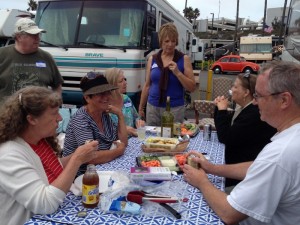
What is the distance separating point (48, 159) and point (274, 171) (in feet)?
4.02

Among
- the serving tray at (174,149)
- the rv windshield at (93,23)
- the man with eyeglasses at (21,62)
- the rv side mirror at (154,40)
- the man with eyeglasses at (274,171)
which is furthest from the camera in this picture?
the rv windshield at (93,23)

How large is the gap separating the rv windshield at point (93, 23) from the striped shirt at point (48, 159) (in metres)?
4.20

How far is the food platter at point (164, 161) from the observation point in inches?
88.7

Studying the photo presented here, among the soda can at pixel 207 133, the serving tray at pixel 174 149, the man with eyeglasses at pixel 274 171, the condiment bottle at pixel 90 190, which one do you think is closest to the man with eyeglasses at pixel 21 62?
the serving tray at pixel 174 149

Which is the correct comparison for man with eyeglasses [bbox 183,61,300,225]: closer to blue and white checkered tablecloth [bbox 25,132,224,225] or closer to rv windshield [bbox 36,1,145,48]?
blue and white checkered tablecloth [bbox 25,132,224,225]

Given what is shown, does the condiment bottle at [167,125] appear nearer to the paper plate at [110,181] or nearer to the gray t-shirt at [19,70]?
the paper plate at [110,181]

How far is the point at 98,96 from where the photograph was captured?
99.8 inches

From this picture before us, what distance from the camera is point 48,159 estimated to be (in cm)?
189

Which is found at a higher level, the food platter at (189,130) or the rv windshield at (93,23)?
the rv windshield at (93,23)

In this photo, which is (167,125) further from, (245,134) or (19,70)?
(19,70)

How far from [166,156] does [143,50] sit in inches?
151

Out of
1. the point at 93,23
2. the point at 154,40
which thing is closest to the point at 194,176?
the point at 154,40

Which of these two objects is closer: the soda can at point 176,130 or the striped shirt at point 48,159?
the striped shirt at point 48,159

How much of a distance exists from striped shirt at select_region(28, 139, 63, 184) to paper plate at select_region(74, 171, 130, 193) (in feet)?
0.47
